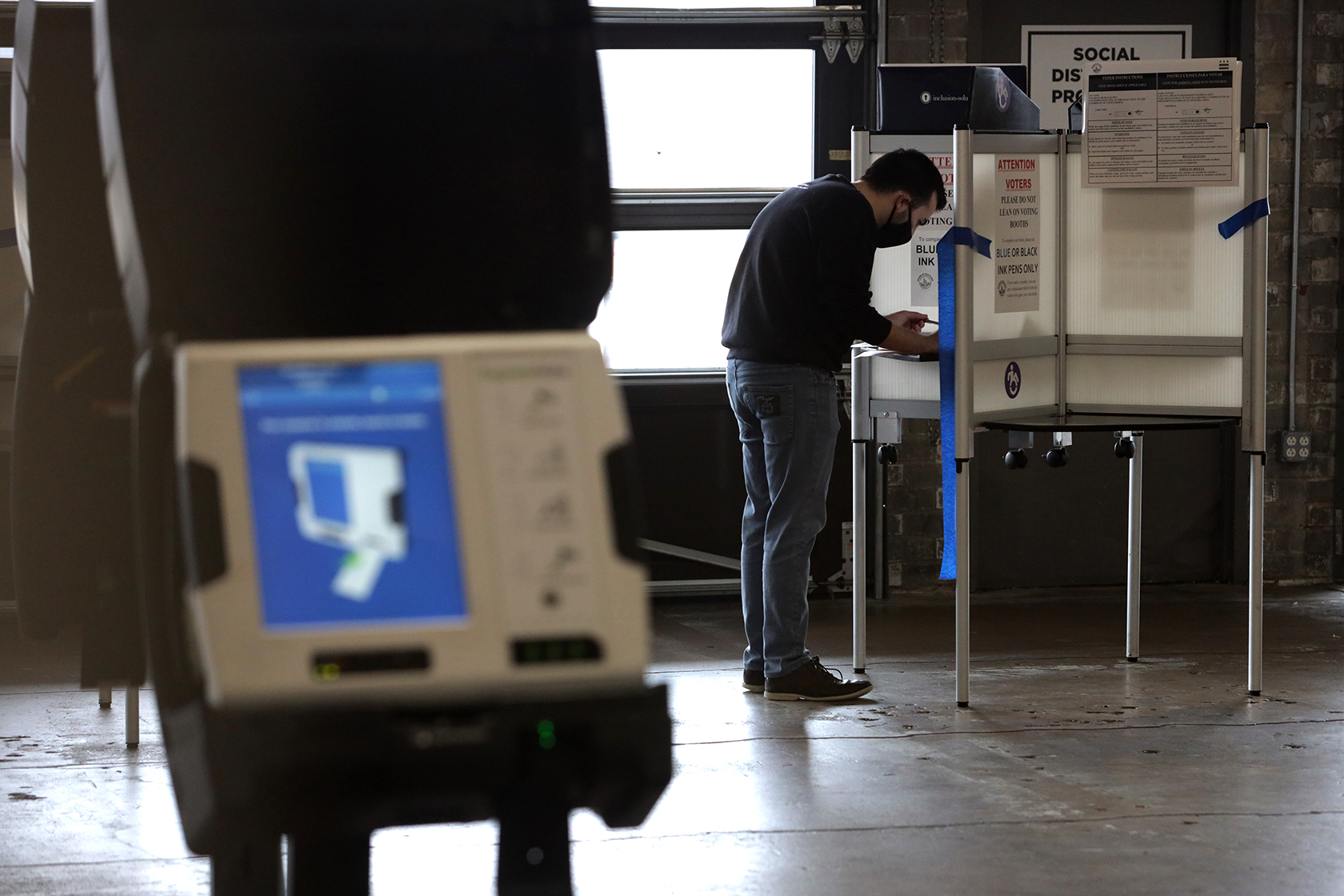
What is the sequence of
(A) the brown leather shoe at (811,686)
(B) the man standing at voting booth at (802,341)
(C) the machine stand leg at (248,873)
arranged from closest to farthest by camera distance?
1. (C) the machine stand leg at (248,873)
2. (B) the man standing at voting booth at (802,341)
3. (A) the brown leather shoe at (811,686)

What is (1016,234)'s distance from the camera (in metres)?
4.54

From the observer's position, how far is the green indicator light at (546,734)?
3.32 feet

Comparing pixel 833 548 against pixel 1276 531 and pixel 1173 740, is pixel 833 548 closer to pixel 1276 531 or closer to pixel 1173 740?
pixel 1276 531

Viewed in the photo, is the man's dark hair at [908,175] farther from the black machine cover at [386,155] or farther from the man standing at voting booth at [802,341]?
the black machine cover at [386,155]

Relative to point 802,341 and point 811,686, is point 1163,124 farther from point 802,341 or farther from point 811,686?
point 811,686

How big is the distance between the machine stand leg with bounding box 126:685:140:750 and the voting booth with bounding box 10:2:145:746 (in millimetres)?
2266

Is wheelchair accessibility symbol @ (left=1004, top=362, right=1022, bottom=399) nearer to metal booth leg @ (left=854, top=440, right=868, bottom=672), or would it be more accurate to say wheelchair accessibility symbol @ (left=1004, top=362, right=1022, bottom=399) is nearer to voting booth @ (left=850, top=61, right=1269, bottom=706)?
A: voting booth @ (left=850, top=61, right=1269, bottom=706)

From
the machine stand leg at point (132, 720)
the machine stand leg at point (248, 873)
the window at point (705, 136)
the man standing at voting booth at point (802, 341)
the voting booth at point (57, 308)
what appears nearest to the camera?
the machine stand leg at point (248, 873)

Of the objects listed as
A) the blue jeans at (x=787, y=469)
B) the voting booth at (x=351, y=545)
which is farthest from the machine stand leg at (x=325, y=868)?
the blue jeans at (x=787, y=469)

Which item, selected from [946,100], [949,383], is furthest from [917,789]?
[946,100]

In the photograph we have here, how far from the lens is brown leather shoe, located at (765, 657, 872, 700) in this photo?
4367mm

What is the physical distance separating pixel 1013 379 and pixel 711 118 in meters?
2.18

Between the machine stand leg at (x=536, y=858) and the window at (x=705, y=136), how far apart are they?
4561mm

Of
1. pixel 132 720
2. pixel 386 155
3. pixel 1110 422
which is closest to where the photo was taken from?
pixel 386 155
